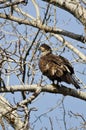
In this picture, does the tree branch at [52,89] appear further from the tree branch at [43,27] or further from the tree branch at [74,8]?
the tree branch at [74,8]

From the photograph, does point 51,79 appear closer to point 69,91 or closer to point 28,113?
point 69,91

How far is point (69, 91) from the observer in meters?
5.08

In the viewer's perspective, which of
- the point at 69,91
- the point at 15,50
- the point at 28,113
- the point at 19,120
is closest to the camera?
the point at 28,113

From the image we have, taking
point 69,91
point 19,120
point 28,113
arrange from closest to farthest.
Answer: point 28,113 → point 69,91 → point 19,120

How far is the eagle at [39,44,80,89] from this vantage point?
5496mm

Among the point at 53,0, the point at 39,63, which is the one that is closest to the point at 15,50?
the point at 39,63

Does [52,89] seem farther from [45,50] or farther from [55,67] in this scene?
[45,50]

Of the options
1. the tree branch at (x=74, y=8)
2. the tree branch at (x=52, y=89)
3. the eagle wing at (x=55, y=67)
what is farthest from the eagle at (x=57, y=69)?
the tree branch at (x=74, y=8)

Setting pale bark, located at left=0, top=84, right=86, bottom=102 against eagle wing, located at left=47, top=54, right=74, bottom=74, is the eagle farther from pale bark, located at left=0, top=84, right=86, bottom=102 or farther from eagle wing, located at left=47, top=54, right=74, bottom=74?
pale bark, located at left=0, top=84, right=86, bottom=102

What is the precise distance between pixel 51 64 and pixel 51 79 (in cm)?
19

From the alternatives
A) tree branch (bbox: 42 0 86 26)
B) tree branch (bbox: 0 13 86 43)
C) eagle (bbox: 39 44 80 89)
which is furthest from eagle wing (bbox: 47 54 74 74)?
tree branch (bbox: 42 0 86 26)

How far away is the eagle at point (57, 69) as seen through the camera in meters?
5.50

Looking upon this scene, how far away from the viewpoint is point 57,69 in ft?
18.1

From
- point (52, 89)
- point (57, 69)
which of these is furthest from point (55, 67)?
point (52, 89)
